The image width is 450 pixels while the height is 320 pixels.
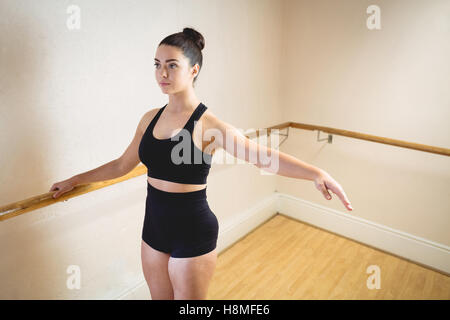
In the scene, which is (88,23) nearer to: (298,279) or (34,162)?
(34,162)

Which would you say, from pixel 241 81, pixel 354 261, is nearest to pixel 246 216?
pixel 354 261

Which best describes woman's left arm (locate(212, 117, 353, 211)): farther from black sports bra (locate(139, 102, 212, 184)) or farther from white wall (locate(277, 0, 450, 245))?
white wall (locate(277, 0, 450, 245))

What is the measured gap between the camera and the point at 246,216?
3162mm

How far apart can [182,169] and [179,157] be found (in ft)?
0.15

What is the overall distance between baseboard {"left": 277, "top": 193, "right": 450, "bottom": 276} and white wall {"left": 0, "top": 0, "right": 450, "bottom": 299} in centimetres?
8

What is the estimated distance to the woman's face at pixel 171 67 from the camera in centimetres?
116

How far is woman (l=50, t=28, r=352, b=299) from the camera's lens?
3.85 ft

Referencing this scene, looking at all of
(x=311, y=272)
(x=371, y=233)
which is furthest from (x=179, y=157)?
(x=371, y=233)

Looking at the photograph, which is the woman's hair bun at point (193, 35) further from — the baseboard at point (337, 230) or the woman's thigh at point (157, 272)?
the baseboard at point (337, 230)

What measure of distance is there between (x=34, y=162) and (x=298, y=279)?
2019 millimetres

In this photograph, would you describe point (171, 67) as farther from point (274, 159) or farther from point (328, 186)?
point (328, 186)

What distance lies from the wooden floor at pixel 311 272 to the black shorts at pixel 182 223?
1.30 meters

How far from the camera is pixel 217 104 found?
2473mm

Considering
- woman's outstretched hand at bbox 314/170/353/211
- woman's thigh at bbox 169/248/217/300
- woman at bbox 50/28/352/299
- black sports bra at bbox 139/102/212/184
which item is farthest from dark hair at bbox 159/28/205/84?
woman's thigh at bbox 169/248/217/300
